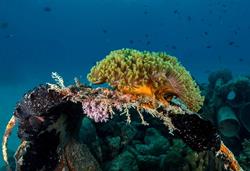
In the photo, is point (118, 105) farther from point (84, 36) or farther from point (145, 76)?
point (84, 36)

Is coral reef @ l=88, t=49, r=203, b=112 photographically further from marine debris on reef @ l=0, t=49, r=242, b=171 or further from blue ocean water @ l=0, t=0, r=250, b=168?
blue ocean water @ l=0, t=0, r=250, b=168

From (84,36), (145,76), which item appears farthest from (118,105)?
(84,36)

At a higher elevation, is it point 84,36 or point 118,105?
point 84,36

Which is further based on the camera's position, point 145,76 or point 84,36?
point 84,36

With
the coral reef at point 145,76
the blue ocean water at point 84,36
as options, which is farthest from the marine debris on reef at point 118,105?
the blue ocean water at point 84,36

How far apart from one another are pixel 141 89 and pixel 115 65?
399mm

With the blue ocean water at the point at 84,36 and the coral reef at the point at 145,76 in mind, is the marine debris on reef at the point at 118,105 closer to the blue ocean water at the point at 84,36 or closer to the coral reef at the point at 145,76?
the coral reef at the point at 145,76

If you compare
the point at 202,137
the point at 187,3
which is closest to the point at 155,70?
the point at 202,137

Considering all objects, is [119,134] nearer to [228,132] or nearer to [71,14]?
[228,132]

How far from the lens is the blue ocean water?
65.3 meters

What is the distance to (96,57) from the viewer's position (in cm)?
11288

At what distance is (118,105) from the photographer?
3941 mm

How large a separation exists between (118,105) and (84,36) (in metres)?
105

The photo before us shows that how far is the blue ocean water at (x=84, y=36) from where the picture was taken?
65.3 metres
